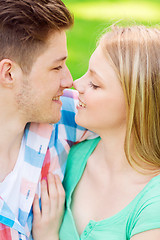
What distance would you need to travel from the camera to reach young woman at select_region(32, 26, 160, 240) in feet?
8.46

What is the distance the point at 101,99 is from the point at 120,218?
2.10ft

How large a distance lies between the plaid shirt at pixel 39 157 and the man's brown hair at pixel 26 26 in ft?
1.25

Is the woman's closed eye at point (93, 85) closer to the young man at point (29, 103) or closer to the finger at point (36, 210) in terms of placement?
the young man at point (29, 103)

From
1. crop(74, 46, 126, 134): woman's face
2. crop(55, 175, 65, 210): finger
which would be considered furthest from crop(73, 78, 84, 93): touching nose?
crop(55, 175, 65, 210): finger

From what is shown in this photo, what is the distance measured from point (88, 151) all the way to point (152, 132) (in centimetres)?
47

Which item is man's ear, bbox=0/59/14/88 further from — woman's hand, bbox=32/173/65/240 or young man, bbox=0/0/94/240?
woman's hand, bbox=32/173/65/240

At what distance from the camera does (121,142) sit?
9.23 feet

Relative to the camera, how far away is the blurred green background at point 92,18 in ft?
18.5

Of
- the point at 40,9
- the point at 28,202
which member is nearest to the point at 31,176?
the point at 28,202

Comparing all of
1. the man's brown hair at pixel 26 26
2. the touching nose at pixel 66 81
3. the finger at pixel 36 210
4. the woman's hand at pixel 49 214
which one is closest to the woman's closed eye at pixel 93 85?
the touching nose at pixel 66 81

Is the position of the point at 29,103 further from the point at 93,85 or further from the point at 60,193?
the point at 60,193

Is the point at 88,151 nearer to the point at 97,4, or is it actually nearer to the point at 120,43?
the point at 120,43

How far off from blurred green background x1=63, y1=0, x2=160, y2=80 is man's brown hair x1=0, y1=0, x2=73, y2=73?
7.72ft

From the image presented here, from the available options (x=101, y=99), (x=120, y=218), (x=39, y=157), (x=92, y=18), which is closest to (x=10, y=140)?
(x=39, y=157)
